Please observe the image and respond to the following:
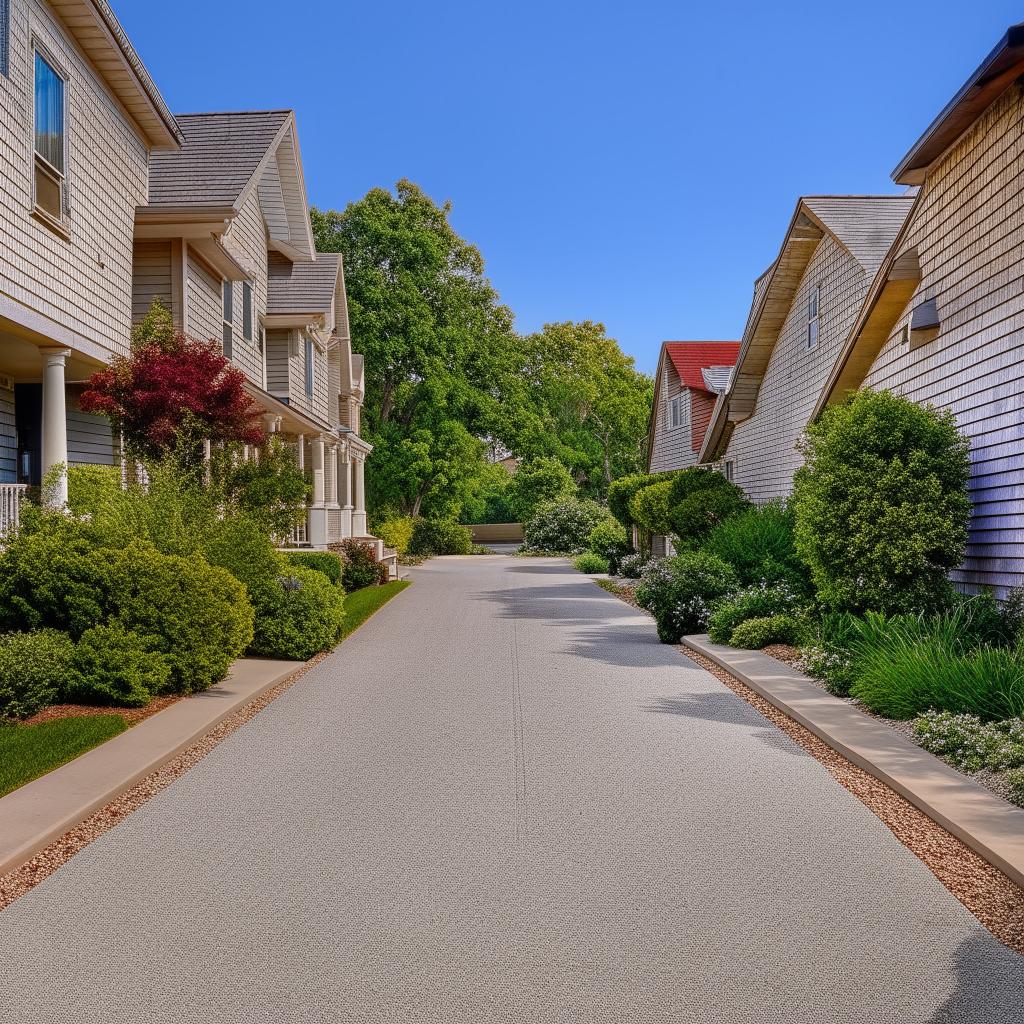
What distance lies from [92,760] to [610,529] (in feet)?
110

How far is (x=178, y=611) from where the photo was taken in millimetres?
10320

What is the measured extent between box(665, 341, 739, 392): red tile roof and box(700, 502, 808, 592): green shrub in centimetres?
1725

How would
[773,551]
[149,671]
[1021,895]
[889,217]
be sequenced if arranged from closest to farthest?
1. [1021,895]
2. [149,671]
3. [773,551]
4. [889,217]

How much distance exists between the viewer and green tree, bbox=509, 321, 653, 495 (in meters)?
64.8

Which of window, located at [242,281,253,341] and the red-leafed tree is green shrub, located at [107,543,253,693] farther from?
window, located at [242,281,253,341]

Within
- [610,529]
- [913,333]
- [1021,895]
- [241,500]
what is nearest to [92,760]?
[1021,895]

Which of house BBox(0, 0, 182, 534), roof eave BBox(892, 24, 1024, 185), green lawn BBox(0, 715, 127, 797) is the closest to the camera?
green lawn BBox(0, 715, 127, 797)

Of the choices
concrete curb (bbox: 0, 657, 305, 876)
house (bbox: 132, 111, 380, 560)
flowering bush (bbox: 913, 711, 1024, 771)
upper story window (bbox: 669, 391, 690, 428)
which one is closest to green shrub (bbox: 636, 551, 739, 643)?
concrete curb (bbox: 0, 657, 305, 876)

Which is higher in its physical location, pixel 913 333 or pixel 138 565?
pixel 913 333

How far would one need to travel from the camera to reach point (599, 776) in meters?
7.66

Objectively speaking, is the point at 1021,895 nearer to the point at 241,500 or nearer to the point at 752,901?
the point at 752,901

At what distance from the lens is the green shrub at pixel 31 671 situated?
30.2 feet

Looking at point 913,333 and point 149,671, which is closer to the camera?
point 149,671

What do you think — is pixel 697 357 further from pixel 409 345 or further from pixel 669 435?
pixel 409 345
